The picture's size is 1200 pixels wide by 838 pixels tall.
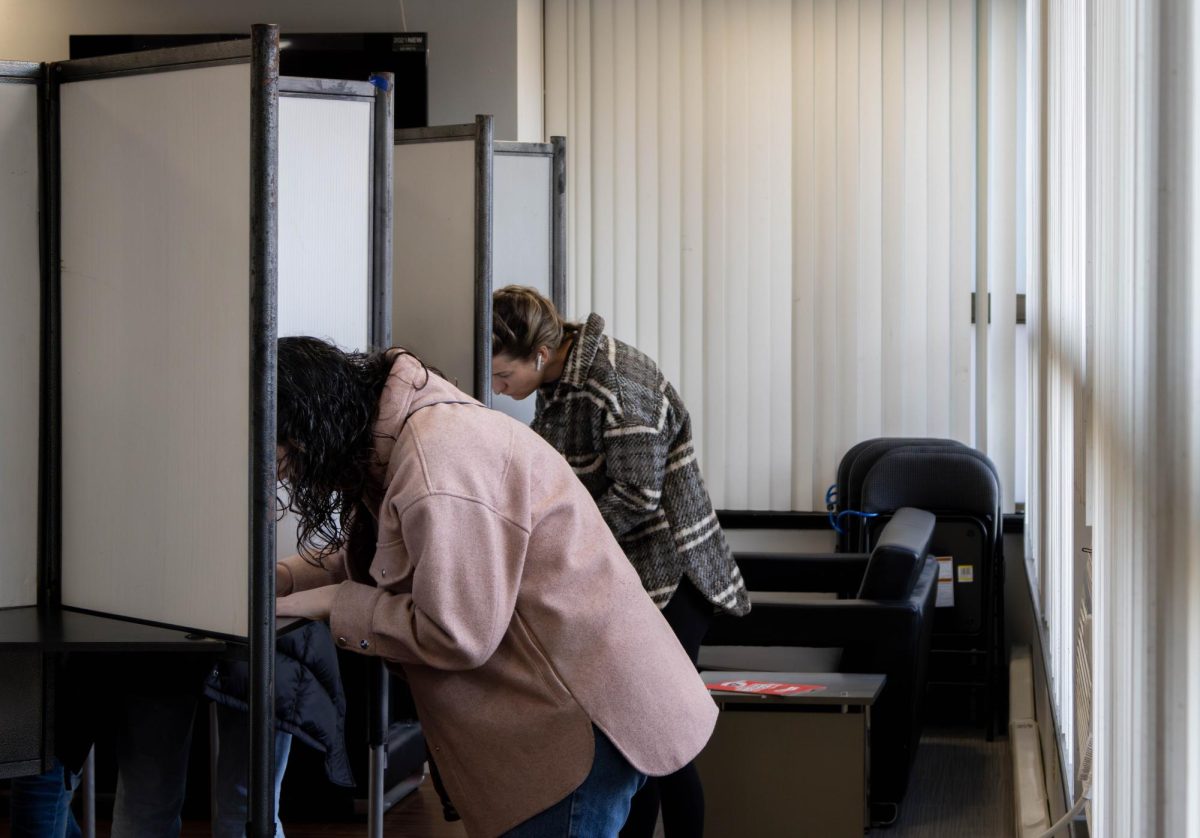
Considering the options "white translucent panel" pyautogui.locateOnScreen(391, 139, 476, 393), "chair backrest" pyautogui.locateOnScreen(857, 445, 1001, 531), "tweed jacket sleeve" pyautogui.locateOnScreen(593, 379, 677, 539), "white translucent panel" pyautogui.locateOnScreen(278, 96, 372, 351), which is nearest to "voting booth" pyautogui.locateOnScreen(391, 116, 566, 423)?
"white translucent panel" pyautogui.locateOnScreen(391, 139, 476, 393)

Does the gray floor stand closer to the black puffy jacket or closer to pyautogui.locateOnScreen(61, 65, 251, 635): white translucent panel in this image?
the black puffy jacket

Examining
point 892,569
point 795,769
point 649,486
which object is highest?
point 649,486

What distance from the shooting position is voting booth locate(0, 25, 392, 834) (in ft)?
4.91

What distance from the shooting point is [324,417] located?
1538mm

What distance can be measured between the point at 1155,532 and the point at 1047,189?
232cm

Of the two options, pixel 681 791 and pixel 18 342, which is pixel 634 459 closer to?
pixel 681 791

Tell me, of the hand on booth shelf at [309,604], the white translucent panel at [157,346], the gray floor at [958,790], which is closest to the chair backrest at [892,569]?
the gray floor at [958,790]

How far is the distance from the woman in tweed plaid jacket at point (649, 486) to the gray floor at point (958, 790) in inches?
38.2

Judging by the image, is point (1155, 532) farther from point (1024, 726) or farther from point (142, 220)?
point (1024, 726)

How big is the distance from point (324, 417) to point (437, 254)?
1.33 m

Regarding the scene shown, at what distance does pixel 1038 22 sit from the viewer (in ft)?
11.5

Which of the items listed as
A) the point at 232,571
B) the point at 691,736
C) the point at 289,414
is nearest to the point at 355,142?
the point at 289,414

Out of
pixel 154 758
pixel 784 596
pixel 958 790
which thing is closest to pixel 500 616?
pixel 154 758

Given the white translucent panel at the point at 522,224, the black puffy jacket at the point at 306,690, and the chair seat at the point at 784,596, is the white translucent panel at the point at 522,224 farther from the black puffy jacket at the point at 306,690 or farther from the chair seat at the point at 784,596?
the black puffy jacket at the point at 306,690
